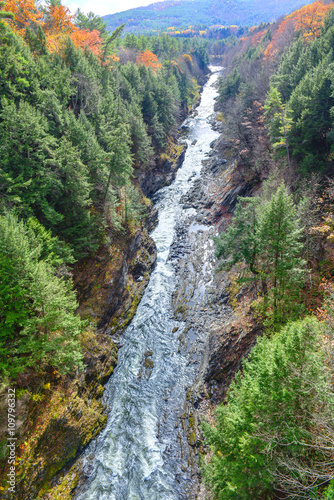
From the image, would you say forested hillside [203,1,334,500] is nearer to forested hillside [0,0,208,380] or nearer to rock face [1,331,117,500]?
rock face [1,331,117,500]

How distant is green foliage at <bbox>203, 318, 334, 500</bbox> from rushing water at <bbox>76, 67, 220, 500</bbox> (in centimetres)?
768

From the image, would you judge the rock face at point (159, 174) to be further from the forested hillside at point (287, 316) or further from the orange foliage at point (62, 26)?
the orange foliage at point (62, 26)

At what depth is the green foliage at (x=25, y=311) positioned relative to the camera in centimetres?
1536

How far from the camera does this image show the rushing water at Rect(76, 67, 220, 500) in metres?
17.2

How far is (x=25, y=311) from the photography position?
1608 cm

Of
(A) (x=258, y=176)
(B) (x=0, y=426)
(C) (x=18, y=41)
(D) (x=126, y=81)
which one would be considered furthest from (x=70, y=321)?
(D) (x=126, y=81)

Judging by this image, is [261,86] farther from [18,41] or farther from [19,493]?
[19,493]

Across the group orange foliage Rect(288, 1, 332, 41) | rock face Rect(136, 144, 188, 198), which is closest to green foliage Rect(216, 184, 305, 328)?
rock face Rect(136, 144, 188, 198)

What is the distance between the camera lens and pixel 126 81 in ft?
158

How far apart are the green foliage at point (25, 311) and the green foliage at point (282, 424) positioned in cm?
1213

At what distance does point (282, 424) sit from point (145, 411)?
13.9 metres

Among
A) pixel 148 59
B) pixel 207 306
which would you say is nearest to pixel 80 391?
pixel 207 306

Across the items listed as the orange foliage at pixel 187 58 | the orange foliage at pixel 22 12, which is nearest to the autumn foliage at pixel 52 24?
the orange foliage at pixel 22 12

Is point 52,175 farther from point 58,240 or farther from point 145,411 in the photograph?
point 145,411
